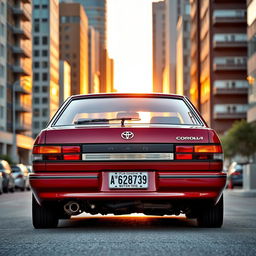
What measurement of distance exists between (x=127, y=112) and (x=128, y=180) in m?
1.10

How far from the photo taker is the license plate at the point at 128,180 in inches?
336

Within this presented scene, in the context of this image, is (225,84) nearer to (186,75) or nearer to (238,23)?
(238,23)

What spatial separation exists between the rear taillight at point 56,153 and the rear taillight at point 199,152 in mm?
1133

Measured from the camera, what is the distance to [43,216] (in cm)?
931

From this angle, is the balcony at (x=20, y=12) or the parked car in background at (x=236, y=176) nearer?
the parked car in background at (x=236, y=176)

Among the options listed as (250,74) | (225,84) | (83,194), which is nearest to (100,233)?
(83,194)

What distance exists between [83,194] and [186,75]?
486 feet

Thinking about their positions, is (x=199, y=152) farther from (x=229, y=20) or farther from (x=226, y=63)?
(x=229, y=20)

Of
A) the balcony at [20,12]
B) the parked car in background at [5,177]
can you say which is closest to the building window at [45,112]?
the balcony at [20,12]

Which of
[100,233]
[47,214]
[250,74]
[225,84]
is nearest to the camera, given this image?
[100,233]

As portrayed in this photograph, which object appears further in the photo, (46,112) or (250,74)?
(46,112)

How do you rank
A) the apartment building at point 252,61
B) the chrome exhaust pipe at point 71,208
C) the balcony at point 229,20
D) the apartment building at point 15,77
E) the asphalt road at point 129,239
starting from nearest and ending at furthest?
1. the asphalt road at point 129,239
2. the chrome exhaust pipe at point 71,208
3. the apartment building at point 252,61
4. the apartment building at point 15,77
5. the balcony at point 229,20

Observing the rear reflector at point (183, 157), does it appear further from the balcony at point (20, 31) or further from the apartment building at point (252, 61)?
the balcony at point (20, 31)

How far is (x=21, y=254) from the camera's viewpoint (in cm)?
645
